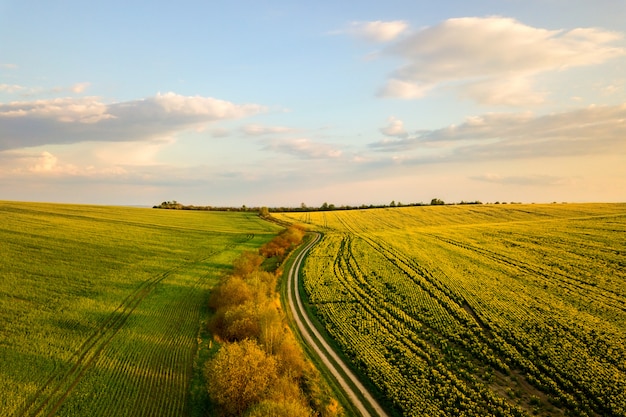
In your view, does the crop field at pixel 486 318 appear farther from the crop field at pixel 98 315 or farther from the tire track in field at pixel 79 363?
the tire track in field at pixel 79 363

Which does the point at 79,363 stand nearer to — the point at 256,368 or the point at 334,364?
the point at 256,368

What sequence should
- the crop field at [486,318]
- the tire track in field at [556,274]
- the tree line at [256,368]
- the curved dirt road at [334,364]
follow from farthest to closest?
1. the tire track in field at [556,274]
2. the curved dirt road at [334,364]
3. the crop field at [486,318]
4. the tree line at [256,368]

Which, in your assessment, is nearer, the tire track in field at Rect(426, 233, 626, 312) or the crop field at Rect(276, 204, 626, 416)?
the crop field at Rect(276, 204, 626, 416)

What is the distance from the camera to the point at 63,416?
2925 centimetres

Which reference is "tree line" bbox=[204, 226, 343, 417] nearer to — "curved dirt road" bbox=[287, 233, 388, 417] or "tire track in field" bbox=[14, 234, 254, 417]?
"curved dirt road" bbox=[287, 233, 388, 417]

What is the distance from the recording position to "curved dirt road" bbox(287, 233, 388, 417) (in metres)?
32.0

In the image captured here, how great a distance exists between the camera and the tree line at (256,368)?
28.7m

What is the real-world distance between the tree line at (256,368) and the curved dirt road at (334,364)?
5.99 ft

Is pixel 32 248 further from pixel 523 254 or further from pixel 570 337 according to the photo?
pixel 523 254

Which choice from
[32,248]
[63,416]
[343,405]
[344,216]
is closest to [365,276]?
[343,405]

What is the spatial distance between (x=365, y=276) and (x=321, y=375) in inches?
1259

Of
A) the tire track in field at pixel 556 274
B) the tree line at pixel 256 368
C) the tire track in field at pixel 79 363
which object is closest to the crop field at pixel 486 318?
the tire track in field at pixel 556 274

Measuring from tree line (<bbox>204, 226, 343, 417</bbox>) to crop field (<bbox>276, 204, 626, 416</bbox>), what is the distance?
5965 mm

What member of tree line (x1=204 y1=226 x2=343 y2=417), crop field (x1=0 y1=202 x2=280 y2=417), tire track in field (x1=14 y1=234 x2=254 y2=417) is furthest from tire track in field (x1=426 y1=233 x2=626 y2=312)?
tire track in field (x1=14 y1=234 x2=254 y2=417)
